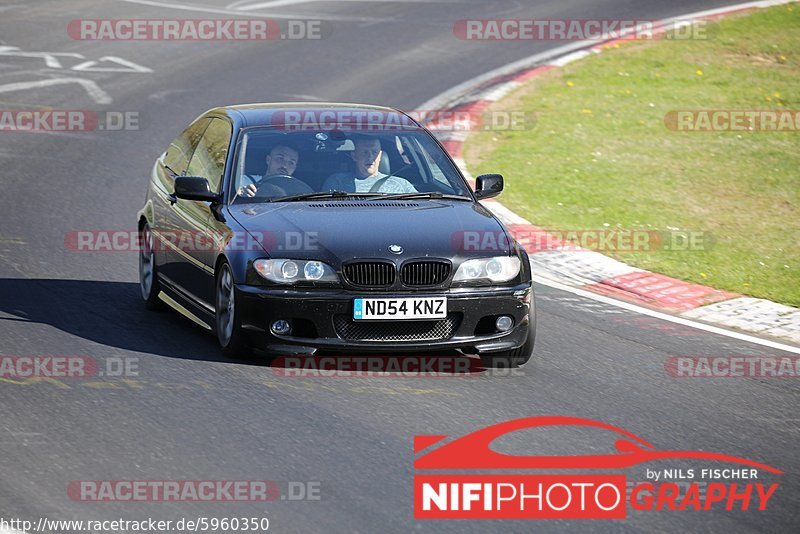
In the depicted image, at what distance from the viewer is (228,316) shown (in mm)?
8906

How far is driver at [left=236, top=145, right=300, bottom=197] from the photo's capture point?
31.4 feet

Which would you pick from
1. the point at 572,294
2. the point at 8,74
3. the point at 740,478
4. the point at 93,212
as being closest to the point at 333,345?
the point at 740,478

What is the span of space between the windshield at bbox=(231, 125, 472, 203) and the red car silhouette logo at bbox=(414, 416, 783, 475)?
2.61m

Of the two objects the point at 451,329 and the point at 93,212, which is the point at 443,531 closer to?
the point at 451,329

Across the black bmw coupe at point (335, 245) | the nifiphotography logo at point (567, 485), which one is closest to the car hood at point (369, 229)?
the black bmw coupe at point (335, 245)

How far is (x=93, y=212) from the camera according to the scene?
1388 cm

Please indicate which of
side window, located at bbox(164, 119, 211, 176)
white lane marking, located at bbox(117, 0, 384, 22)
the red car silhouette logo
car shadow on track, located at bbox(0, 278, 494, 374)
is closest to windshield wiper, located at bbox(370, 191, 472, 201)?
car shadow on track, located at bbox(0, 278, 494, 374)

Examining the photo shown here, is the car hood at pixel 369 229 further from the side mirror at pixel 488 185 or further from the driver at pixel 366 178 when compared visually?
the side mirror at pixel 488 185

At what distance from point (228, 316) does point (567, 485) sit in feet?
9.93

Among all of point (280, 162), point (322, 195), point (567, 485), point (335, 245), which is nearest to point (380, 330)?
point (335, 245)

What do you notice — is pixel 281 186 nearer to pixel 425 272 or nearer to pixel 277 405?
pixel 425 272

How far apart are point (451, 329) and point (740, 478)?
231cm

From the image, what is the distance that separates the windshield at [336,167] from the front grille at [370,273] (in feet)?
3.57

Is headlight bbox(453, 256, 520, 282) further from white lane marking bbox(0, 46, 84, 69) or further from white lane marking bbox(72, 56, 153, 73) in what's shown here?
white lane marking bbox(0, 46, 84, 69)
